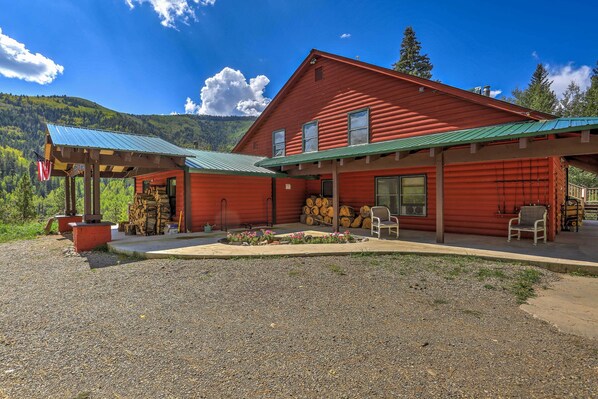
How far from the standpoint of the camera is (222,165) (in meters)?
10.9

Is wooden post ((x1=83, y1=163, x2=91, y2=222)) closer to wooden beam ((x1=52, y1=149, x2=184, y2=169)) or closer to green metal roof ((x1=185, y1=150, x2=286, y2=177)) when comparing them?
wooden beam ((x1=52, y1=149, x2=184, y2=169))

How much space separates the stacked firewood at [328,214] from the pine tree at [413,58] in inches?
1387

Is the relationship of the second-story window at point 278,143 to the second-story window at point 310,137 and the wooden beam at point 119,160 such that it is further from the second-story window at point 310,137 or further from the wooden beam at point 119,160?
the wooden beam at point 119,160

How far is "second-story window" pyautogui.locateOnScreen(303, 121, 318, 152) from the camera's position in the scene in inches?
514

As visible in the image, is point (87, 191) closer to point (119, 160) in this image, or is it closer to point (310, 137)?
point (119, 160)

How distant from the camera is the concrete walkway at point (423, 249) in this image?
5.68m

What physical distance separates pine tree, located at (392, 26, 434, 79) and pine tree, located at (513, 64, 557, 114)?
1124cm

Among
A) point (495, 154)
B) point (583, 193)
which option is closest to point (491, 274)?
point (495, 154)

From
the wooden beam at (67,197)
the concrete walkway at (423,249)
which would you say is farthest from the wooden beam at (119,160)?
the wooden beam at (67,197)

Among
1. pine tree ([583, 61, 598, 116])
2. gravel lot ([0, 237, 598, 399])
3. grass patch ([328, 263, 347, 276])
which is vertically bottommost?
gravel lot ([0, 237, 598, 399])

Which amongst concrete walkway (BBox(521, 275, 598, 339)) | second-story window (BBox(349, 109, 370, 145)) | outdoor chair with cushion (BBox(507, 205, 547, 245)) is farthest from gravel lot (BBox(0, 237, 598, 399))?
second-story window (BBox(349, 109, 370, 145))

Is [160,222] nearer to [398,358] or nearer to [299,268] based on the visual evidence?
[299,268]

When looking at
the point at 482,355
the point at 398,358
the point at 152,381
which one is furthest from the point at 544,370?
the point at 152,381

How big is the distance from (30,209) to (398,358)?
4260 cm
